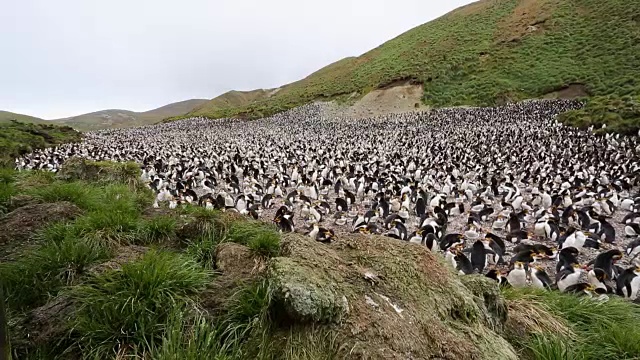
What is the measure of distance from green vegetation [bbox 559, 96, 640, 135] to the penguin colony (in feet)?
3.31

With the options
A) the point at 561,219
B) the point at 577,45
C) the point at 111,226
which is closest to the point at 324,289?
the point at 111,226

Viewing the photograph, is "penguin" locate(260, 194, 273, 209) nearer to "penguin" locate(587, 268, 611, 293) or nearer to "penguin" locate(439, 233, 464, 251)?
"penguin" locate(439, 233, 464, 251)

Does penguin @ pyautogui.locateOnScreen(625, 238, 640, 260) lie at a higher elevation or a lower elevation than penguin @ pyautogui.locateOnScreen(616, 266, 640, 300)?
lower

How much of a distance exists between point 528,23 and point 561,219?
2453 inches

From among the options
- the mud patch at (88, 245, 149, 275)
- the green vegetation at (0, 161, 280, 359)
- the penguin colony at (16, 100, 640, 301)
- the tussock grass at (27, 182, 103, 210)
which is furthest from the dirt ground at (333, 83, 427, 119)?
the mud patch at (88, 245, 149, 275)

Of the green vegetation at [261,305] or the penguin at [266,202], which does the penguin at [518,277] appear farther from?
the penguin at [266,202]

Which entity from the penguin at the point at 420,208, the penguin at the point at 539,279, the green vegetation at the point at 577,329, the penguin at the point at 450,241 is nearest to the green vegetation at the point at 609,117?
the penguin at the point at 420,208

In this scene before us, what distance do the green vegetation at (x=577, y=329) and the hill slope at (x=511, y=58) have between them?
39.8 meters

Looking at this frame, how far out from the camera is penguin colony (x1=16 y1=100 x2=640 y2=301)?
788 centimetres

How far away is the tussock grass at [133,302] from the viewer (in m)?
2.50

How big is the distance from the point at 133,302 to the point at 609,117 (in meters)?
29.4

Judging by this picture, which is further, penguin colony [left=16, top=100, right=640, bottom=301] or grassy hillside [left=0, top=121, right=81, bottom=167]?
grassy hillside [left=0, top=121, right=81, bottom=167]

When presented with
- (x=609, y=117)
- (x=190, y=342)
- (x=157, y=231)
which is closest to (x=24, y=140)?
(x=157, y=231)

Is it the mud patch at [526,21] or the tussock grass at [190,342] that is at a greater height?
the mud patch at [526,21]
